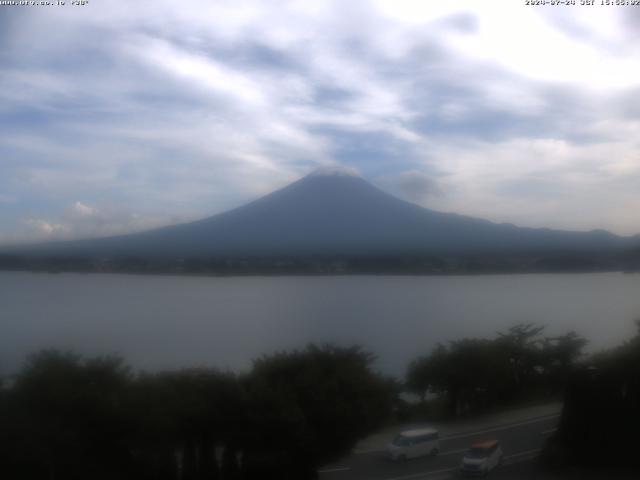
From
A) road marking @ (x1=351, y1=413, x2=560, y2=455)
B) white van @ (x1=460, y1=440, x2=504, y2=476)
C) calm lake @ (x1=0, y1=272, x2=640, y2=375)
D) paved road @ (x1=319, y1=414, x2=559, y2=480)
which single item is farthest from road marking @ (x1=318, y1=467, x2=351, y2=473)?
calm lake @ (x1=0, y1=272, x2=640, y2=375)

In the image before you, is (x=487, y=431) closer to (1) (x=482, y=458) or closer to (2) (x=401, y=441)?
(1) (x=482, y=458)

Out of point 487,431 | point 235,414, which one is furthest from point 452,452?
point 235,414

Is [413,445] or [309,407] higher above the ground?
[309,407]

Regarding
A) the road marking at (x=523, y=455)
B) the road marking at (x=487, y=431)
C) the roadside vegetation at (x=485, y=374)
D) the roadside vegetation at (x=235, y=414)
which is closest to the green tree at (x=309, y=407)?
the roadside vegetation at (x=235, y=414)

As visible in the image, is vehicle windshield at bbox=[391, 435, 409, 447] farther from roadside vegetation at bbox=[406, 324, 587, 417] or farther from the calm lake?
the calm lake

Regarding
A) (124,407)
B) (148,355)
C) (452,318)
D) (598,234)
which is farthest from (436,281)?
(124,407)

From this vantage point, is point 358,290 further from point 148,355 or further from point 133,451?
point 133,451

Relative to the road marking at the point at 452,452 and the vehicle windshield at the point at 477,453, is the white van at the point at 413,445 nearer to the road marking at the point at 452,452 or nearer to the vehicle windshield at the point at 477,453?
the road marking at the point at 452,452
